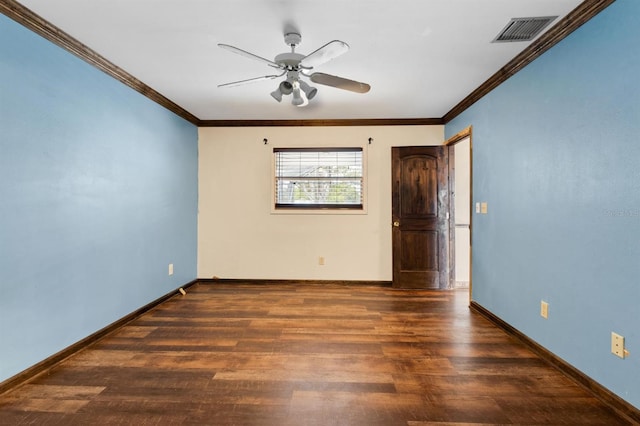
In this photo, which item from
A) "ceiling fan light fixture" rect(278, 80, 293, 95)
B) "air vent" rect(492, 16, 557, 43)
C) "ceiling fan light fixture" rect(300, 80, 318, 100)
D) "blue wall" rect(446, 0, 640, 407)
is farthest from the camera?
"ceiling fan light fixture" rect(300, 80, 318, 100)

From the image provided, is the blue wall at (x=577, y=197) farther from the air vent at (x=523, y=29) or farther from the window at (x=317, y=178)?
the window at (x=317, y=178)

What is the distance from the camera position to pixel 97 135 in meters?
2.75

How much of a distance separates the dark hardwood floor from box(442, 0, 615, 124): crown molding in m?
2.32

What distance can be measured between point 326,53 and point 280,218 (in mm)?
2950

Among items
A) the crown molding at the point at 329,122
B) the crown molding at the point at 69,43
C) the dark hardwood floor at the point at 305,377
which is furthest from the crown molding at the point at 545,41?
the crown molding at the point at 69,43

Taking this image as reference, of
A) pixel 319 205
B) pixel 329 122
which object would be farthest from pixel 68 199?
pixel 329 122

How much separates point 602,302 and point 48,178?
367 cm

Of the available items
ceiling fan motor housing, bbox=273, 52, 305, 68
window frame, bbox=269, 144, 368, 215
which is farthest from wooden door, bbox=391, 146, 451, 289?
ceiling fan motor housing, bbox=273, 52, 305, 68

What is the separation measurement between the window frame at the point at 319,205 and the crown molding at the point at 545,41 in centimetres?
166

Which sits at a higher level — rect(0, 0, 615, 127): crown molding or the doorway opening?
rect(0, 0, 615, 127): crown molding

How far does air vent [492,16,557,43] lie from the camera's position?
85.4 inches

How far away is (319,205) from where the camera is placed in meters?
4.74

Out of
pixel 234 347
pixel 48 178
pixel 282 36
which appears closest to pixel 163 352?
pixel 234 347

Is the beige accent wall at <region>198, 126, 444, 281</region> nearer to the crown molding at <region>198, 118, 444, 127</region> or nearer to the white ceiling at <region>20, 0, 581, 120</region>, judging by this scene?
the crown molding at <region>198, 118, 444, 127</region>
